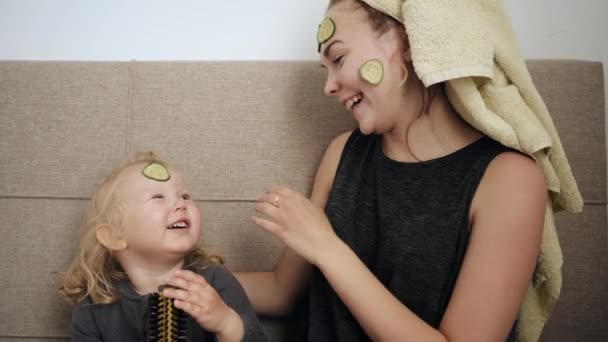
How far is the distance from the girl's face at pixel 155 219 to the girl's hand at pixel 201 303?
160 millimetres

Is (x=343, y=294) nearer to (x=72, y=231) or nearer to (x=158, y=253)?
(x=158, y=253)

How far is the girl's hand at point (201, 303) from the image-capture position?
33.4 inches

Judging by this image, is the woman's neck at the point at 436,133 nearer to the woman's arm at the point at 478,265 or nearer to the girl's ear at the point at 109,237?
the woman's arm at the point at 478,265

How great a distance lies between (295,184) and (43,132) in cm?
60

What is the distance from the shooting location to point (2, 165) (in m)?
1.27

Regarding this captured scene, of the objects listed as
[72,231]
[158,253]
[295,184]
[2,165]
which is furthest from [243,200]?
[2,165]

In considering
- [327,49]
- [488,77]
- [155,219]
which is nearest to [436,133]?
[488,77]

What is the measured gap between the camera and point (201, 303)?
863 millimetres

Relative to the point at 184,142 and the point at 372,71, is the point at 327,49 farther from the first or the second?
the point at 184,142

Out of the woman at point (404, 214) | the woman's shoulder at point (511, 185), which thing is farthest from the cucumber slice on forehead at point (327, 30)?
the woman's shoulder at point (511, 185)

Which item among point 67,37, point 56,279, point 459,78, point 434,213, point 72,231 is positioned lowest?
point 56,279

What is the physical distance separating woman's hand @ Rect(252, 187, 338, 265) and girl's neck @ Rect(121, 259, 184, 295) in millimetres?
266

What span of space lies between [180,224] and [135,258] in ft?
0.39

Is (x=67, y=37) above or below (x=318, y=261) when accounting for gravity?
above
